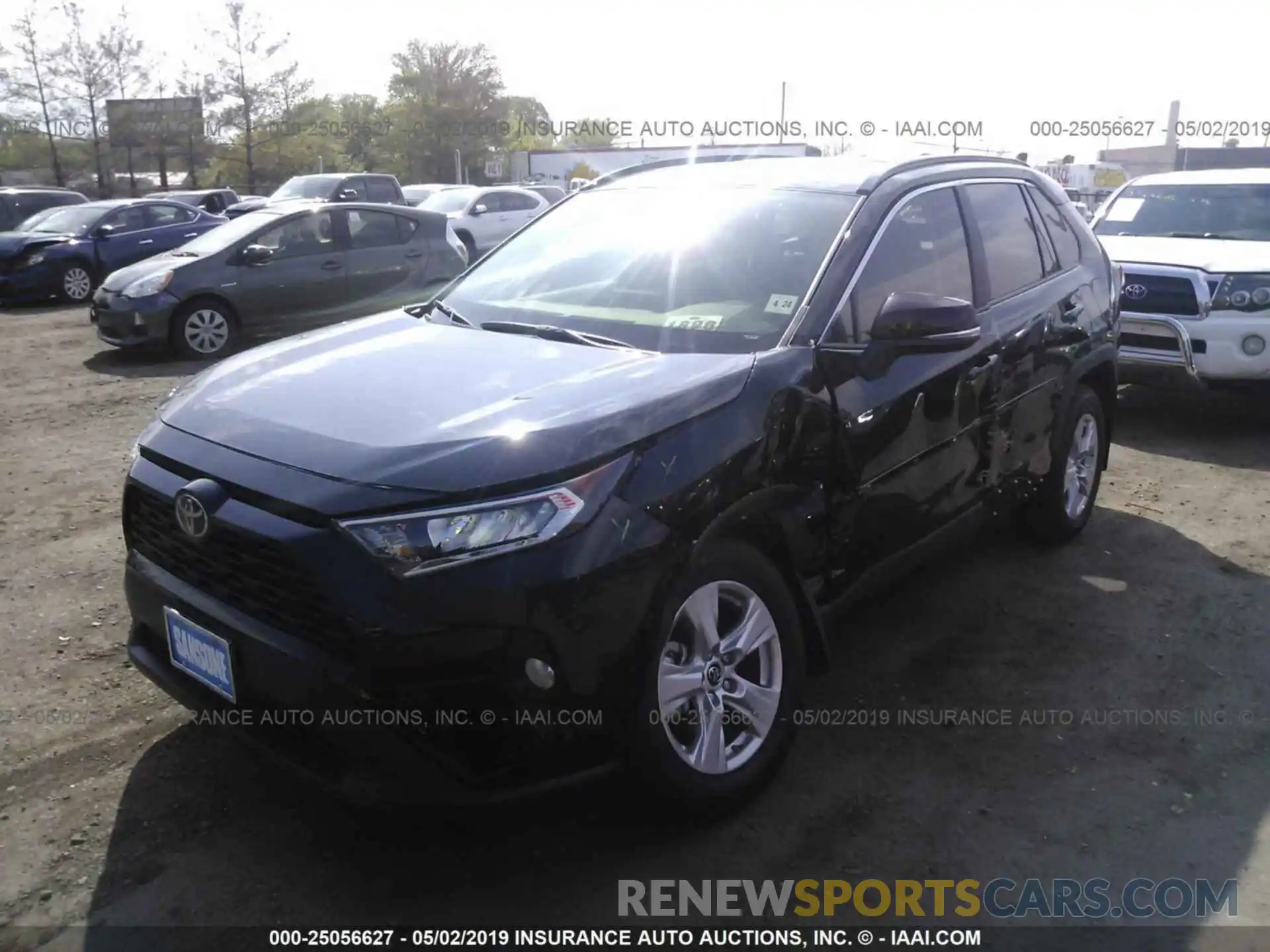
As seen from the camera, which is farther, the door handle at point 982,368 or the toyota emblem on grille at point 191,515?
the door handle at point 982,368

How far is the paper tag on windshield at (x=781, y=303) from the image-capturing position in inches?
131

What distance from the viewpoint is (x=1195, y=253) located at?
7688mm

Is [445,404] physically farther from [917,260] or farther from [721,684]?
[917,260]

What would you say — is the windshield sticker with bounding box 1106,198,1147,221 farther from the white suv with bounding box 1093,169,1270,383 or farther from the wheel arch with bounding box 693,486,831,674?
the wheel arch with bounding box 693,486,831,674

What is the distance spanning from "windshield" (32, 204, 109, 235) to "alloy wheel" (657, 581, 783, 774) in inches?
617

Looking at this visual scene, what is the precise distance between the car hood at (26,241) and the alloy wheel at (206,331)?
6531mm

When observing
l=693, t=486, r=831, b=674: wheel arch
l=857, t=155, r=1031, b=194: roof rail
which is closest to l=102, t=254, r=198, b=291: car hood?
l=857, t=155, r=1031, b=194: roof rail

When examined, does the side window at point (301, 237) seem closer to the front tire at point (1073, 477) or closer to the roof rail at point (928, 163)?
the roof rail at point (928, 163)

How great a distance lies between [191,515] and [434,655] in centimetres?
80

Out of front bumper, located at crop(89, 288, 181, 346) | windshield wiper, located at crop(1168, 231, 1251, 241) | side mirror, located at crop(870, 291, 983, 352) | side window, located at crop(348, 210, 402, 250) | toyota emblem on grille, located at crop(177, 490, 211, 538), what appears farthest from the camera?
side window, located at crop(348, 210, 402, 250)

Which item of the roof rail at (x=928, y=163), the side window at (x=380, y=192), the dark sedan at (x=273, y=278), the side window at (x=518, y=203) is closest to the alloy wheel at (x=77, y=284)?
the side window at (x=380, y=192)

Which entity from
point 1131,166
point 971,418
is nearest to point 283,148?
point 1131,166

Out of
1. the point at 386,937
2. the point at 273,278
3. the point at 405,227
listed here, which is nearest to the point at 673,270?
the point at 386,937

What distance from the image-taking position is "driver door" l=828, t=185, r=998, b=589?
333cm
